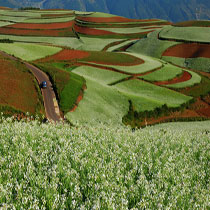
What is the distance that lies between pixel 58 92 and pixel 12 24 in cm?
12332

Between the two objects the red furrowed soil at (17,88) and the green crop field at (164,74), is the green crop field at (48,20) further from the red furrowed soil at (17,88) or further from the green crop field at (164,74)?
the red furrowed soil at (17,88)

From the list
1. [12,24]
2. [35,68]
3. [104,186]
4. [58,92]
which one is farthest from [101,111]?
[12,24]

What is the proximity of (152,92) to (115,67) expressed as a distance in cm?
1763

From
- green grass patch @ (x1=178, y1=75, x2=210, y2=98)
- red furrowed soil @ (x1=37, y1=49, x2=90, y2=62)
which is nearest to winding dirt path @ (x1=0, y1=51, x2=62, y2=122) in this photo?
red furrowed soil @ (x1=37, y1=49, x2=90, y2=62)

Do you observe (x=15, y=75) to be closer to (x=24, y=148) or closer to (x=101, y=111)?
(x=101, y=111)

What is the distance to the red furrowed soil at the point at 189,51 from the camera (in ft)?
333

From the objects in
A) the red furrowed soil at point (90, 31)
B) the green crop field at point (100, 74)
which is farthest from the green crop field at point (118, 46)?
the green crop field at point (100, 74)

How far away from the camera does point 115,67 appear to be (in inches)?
3046

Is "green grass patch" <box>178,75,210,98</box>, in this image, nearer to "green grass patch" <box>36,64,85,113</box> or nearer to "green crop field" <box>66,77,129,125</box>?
"green crop field" <box>66,77,129,125</box>

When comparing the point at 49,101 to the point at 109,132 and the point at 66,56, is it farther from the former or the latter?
the point at 66,56

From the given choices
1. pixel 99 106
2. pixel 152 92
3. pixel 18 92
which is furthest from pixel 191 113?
pixel 18 92

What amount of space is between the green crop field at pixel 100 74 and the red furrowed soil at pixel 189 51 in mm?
45106

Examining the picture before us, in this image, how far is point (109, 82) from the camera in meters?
67.7

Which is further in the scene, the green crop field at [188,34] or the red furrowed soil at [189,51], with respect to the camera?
the green crop field at [188,34]
